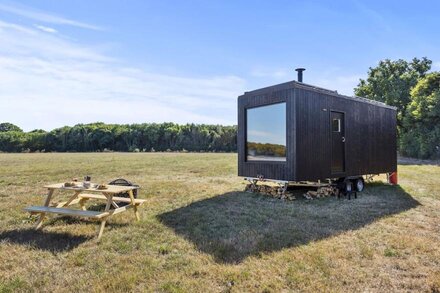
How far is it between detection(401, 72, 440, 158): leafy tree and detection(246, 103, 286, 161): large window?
23401mm

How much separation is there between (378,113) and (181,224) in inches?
355

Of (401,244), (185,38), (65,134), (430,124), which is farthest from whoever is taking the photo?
(65,134)

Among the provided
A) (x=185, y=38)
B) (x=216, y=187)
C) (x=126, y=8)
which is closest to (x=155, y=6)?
(x=126, y=8)

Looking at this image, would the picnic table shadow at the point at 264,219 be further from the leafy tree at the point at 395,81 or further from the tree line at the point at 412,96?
the leafy tree at the point at 395,81

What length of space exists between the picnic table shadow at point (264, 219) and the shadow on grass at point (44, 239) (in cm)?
168

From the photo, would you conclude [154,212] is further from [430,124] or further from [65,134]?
[65,134]

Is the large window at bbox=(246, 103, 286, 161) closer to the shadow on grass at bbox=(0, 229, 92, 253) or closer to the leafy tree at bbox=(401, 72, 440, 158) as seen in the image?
the shadow on grass at bbox=(0, 229, 92, 253)

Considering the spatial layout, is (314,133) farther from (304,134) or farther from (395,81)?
(395,81)

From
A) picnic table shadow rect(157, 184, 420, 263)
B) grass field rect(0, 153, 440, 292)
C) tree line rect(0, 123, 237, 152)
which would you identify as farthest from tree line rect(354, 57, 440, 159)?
tree line rect(0, 123, 237, 152)

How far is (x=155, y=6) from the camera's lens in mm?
10312

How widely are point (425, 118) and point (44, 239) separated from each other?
31149 mm

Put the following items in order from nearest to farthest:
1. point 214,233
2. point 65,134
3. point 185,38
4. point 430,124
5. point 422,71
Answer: point 214,233, point 185,38, point 430,124, point 422,71, point 65,134

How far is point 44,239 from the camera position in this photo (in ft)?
16.1

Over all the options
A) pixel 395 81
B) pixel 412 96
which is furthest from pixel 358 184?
pixel 395 81
